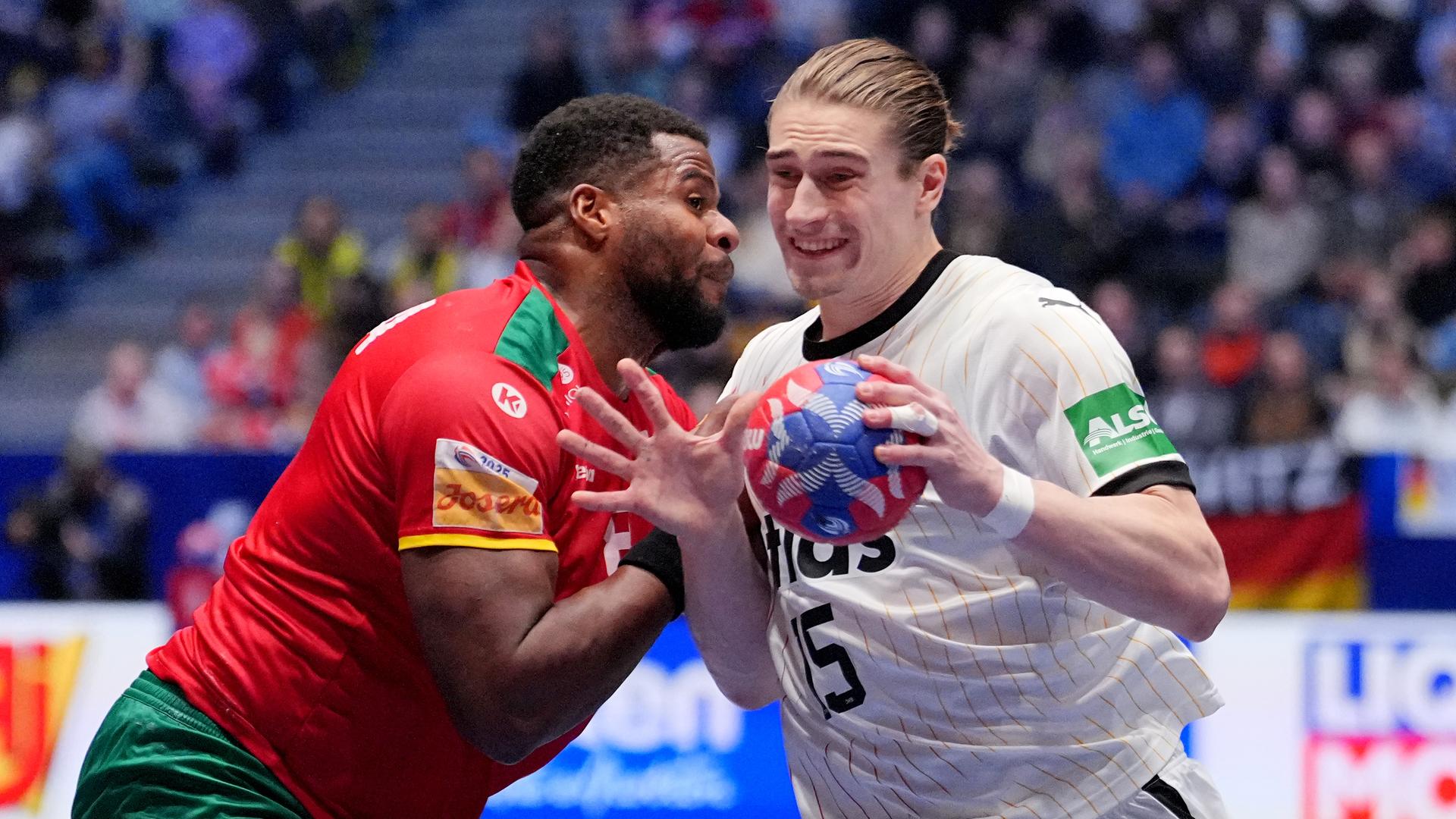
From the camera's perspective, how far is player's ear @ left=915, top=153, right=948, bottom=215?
3650mm

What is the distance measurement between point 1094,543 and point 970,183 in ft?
30.9

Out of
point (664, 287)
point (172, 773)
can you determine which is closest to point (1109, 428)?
point (664, 287)

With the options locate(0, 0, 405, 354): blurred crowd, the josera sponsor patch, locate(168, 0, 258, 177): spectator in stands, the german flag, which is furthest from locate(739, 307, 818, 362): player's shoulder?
locate(168, 0, 258, 177): spectator in stands

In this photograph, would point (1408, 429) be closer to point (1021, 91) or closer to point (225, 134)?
point (1021, 91)

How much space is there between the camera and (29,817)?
7340mm

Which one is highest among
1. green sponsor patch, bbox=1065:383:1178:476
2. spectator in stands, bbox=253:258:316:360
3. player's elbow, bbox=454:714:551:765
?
green sponsor patch, bbox=1065:383:1178:476

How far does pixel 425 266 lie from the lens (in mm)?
13008

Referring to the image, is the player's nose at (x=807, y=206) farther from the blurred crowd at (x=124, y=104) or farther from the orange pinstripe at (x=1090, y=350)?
the blurred crowd at (x=124, y=104)

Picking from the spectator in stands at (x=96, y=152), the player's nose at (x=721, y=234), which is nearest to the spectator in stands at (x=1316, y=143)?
the player's nose at (x=721, y=234)

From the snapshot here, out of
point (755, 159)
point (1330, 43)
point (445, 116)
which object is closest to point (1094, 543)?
point (755, 159)

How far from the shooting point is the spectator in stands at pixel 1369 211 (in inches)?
Answer: 463

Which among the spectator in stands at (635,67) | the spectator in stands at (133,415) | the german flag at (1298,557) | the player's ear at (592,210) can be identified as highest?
the player's ear at (592,210)

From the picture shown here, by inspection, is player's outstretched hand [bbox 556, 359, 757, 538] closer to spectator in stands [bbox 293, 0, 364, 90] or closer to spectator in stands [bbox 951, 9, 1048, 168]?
spectator in stands [bbox 951, 9, 1048, 168]

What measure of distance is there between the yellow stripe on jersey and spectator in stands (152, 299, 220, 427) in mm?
10261
